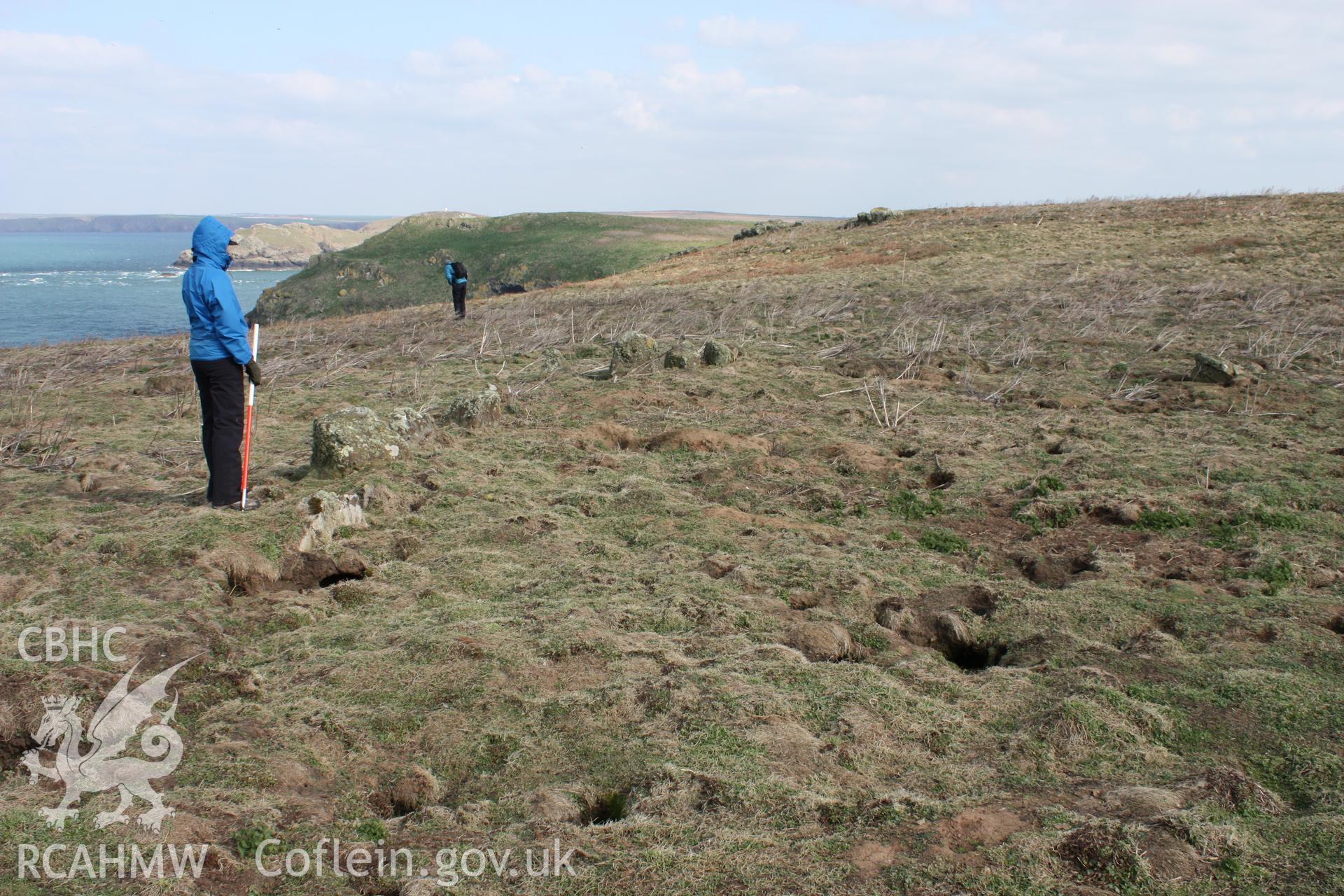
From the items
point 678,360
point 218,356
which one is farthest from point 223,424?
point 678,360

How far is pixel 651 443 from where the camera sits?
6.66 meters

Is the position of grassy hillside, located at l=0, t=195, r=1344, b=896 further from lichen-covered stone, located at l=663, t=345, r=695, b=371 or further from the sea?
the sea

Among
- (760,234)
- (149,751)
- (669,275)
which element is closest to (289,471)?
(149,751)

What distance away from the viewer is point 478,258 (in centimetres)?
3991

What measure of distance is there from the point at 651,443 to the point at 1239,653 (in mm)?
4097

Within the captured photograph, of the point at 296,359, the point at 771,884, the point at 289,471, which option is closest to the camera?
the point at 771,884

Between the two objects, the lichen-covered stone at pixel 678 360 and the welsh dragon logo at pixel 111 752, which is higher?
the lichen-covered stone at pixel 678 360

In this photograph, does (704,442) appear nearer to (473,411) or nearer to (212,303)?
(473,411)

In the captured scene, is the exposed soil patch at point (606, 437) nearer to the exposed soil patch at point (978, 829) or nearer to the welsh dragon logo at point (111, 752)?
the welsh dragon logo at point (111, 752)

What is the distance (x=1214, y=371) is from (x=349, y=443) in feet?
23.9

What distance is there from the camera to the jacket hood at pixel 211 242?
5.03 m

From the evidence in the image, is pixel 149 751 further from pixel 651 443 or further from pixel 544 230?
pixel 544 230

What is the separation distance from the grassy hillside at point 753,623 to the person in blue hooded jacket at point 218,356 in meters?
0.31

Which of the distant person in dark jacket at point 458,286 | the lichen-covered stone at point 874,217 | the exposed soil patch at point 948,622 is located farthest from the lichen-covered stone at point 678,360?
the lichen-covered stone at point 874,217
